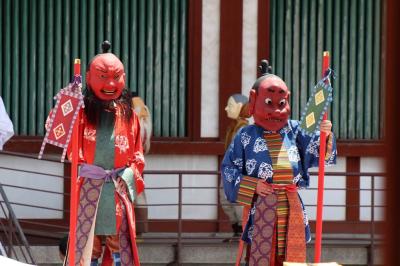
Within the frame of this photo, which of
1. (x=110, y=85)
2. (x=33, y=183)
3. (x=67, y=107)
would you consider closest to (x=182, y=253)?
→ (x=33, y=183)

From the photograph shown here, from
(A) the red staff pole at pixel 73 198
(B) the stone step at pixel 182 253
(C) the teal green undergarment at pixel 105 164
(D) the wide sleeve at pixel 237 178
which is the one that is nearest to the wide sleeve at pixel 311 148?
(D) the wide sleeve at pixel 237 178

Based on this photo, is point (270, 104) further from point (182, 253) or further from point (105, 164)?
point (182, 253)

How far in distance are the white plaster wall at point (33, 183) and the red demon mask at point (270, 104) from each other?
392cm

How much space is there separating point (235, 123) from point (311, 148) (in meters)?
3.05

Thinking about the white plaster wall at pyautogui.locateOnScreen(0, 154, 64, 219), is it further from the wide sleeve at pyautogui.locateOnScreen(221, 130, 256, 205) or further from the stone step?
the wide sleeve at pyautogui.locateOnScreen(221, 130, 256, 205)

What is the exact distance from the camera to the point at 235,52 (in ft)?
33.4

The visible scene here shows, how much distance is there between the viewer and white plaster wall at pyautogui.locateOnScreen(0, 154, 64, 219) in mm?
9703

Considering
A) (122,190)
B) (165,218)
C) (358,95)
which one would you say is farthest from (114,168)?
(358,95)

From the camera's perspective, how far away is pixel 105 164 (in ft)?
20.7

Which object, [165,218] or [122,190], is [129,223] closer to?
[122,190]

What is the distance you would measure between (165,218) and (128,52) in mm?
1770

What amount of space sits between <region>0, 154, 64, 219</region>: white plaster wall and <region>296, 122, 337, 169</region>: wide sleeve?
411 cm

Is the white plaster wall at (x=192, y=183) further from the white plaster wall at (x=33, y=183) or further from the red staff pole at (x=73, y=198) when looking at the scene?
the red staff pole at (x=73, y=198)

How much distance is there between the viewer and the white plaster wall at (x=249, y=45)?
10.2 metres
